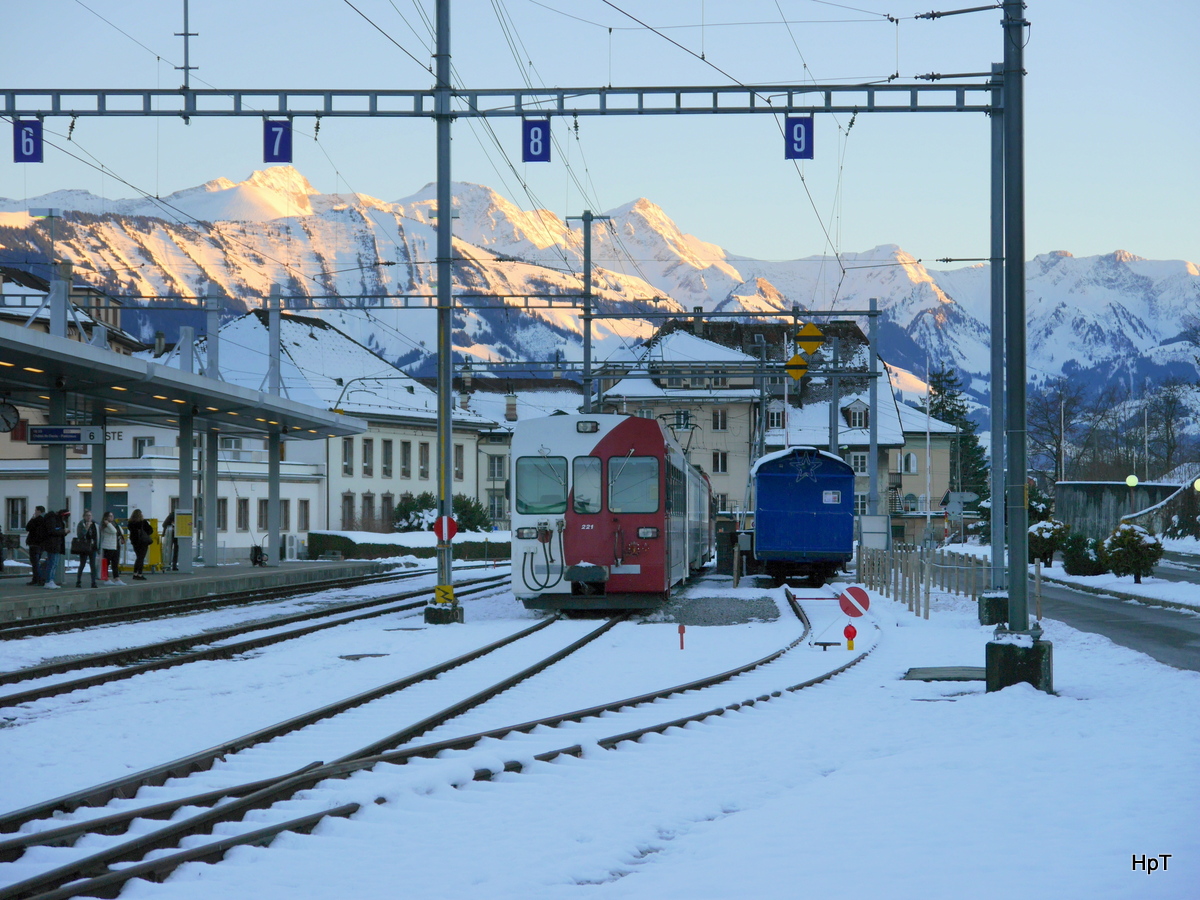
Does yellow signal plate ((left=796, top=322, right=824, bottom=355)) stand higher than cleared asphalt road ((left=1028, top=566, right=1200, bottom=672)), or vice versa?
yellow signal plate ((left=796, top=322, right=824, bottom=355))

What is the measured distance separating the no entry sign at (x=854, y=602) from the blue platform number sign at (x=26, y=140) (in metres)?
13.4

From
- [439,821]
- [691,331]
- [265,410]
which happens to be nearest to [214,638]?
[439,821]

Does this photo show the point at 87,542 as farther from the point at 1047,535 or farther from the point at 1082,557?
the point at 1047,535

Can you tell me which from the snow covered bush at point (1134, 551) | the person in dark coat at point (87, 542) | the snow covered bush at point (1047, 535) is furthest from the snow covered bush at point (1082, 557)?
the person in dark coat at point (87, 542)

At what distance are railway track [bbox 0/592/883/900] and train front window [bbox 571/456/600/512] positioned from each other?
12.3m

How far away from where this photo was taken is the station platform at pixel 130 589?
24.1 metres

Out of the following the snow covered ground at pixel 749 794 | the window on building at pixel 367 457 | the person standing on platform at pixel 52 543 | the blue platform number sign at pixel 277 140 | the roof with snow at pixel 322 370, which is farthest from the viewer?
the roof with snow at pixel 322 370

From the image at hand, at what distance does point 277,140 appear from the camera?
2052 centimetres

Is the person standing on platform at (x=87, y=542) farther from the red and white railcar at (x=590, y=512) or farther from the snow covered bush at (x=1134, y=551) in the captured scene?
the snow covered bush at (x=1134, y=551)

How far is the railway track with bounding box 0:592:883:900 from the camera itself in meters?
6.21

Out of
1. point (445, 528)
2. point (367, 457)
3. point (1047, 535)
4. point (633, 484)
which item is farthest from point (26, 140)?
point (367, 457)

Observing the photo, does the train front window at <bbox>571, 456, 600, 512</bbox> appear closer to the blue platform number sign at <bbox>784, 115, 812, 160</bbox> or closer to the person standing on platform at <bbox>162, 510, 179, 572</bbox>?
the blue platform number sign at <bbox>784, 115, 812, 160</bbox>

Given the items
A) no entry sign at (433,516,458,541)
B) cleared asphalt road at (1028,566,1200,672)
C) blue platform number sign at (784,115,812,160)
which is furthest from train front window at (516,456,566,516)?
cleared asphalt road at (1028,566,1200,672)

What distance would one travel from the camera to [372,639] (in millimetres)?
20000
